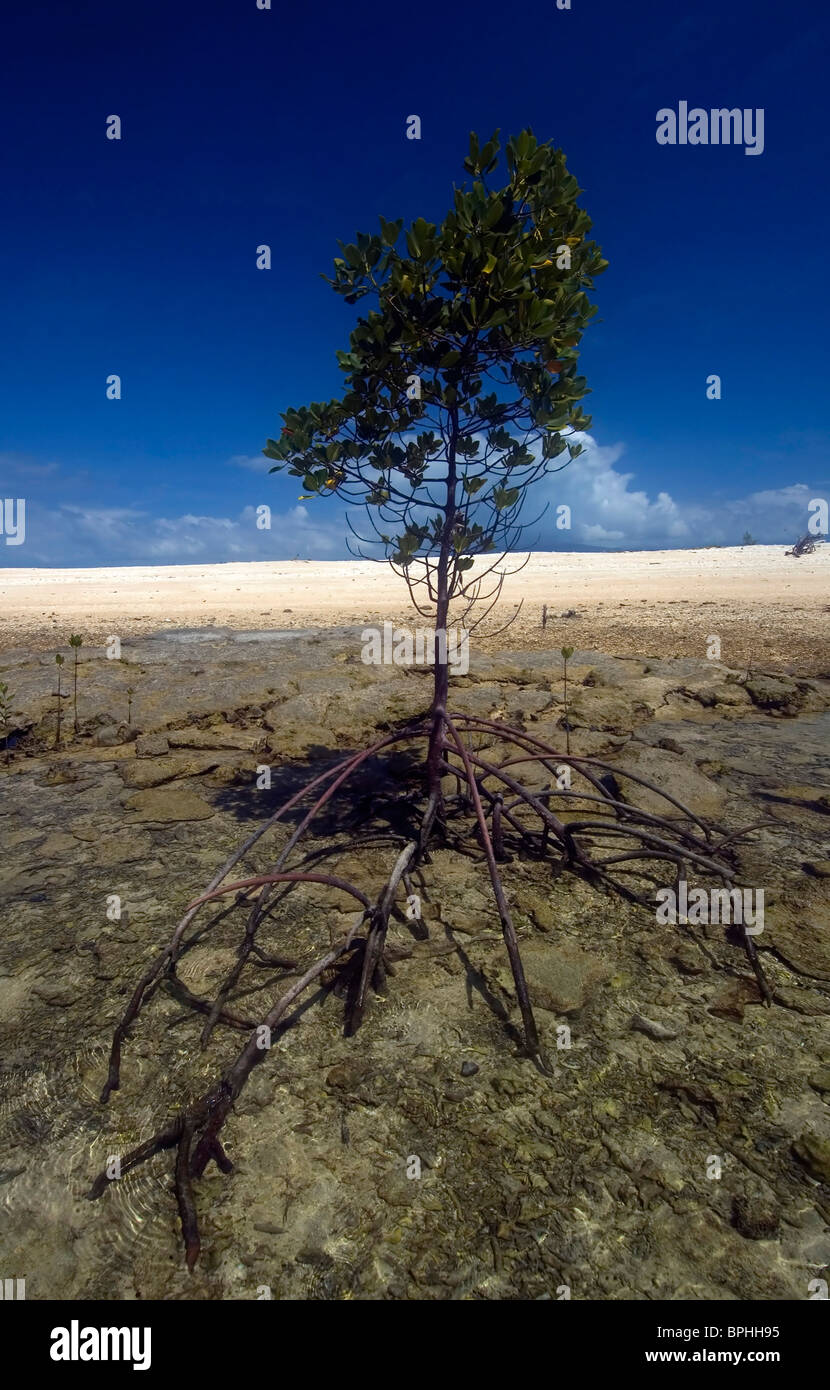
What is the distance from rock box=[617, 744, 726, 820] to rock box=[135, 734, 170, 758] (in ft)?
14.1

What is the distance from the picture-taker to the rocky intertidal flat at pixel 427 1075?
1.99 meters

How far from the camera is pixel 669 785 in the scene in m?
5.38

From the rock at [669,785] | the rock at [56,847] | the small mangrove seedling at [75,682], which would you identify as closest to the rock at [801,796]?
the rock at [669,785]

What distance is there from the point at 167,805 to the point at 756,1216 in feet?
14.7

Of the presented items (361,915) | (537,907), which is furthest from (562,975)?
(361,915)

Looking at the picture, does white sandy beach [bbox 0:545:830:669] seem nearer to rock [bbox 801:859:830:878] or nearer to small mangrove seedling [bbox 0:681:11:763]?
small mangrove seedling [bbox 0:681:11:763]

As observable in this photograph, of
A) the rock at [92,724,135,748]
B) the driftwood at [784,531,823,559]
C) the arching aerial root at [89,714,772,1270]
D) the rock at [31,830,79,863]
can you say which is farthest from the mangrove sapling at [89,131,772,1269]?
the driftwood at [784,531,823,559]

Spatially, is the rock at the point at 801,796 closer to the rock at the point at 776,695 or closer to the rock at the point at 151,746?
the rock at the point at 776,695

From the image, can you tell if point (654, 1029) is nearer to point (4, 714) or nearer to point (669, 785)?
point (669, 785)

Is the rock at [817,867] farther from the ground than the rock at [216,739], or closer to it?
closer to it

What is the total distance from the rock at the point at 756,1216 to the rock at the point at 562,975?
953 millimetres

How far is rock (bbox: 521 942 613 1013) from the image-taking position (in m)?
3.04
